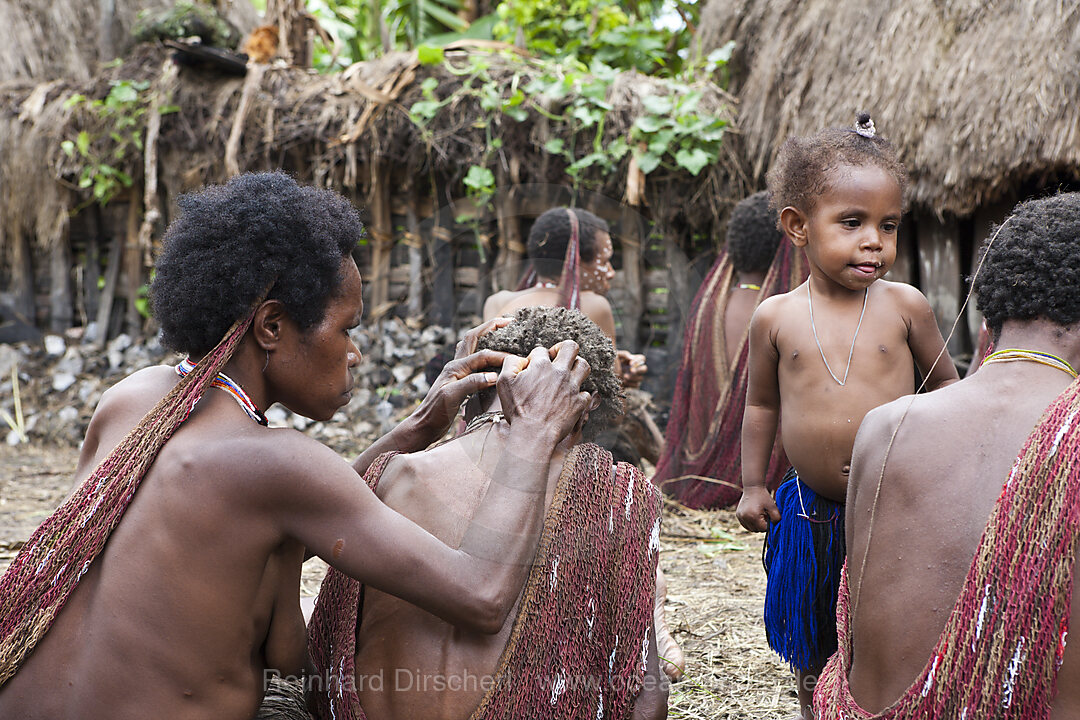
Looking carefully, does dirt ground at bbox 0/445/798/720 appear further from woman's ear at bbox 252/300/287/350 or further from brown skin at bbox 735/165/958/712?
woman's ear at bbox 252/300/287/350

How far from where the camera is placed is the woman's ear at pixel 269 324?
160 cm

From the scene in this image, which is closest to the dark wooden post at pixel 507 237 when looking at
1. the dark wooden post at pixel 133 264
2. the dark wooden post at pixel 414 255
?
the dark wooden post at pixel 414 255

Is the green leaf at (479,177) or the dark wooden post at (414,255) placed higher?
the green leaf at (479,177)

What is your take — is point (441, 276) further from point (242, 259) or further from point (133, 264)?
point (242, 259)

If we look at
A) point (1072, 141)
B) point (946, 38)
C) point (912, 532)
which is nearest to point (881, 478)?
point (912, 532)

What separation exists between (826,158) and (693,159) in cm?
333

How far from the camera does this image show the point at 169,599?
59.2 inches

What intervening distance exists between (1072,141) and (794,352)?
281 cm

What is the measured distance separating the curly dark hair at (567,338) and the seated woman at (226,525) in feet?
0.99

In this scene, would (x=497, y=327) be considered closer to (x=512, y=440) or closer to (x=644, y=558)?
(x=512, y=440)

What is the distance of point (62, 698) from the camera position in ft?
5.00

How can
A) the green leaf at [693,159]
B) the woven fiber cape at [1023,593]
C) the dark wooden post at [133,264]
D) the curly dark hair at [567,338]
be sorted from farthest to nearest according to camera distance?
the dark wooden post at [133,264] → the green leaf at [693,159] → the curly dark hair at [567,338] → the woven fiber cape at [1023,593]

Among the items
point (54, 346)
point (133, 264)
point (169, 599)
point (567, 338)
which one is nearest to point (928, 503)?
point (567, 338)

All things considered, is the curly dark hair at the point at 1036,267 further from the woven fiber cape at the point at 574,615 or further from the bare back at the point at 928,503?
the woven fiber cape at the point at 574,615
